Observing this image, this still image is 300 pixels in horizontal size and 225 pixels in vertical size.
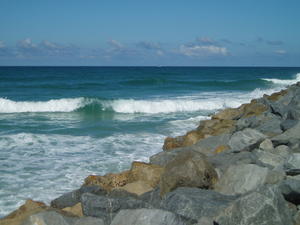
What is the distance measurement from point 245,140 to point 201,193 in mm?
3259

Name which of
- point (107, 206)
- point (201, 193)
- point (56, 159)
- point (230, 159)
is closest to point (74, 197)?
point (107, 206)

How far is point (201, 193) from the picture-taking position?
4.68 meters

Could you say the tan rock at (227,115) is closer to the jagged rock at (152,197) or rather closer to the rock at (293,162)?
the rock at (293,162)

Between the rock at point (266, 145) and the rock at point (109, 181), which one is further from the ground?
the rock at point (266, 145)

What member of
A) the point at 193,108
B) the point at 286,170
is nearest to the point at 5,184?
the point at 286,170

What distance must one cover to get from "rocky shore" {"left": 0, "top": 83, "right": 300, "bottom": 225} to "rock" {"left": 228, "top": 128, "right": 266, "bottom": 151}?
0.02 meters

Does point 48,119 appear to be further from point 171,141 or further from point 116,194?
point 116,194

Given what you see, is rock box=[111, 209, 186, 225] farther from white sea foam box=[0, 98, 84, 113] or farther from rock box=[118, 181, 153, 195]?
white sea foam box=[0, 98, 84, 113]

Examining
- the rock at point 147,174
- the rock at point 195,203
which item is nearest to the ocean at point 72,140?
the rock at point 147,174

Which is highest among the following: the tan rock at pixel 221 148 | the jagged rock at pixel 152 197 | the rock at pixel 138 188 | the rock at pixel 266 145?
the rock at pixel 266 145

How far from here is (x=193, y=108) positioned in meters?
22.5

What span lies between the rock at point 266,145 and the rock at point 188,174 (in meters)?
1.97

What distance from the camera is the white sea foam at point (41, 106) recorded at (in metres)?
22.8

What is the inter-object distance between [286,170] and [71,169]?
5023 millimetres
